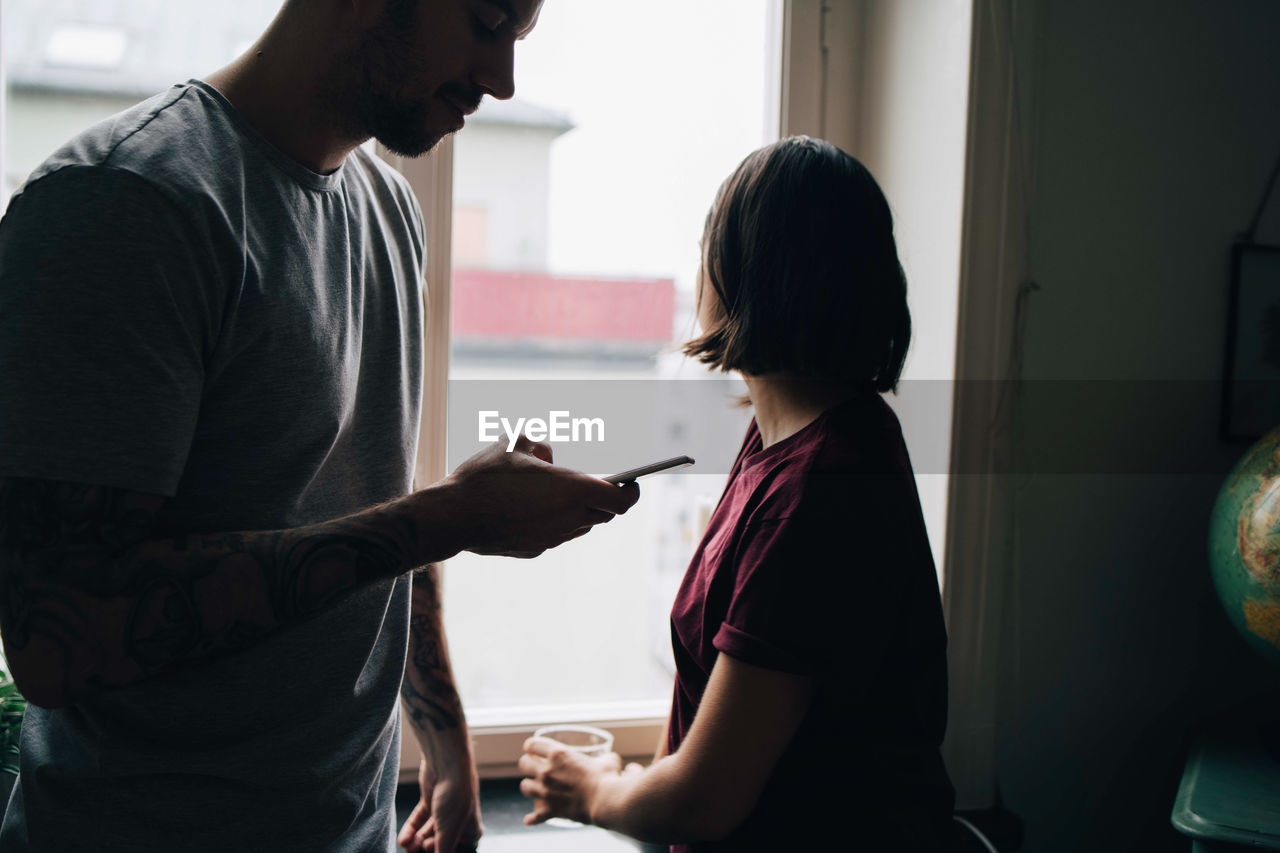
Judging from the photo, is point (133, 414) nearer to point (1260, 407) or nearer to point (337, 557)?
point (337, 557)

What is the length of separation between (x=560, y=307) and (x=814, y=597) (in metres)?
0.72

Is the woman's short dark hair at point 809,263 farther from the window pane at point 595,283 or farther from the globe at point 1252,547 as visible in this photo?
the globe at point 1252,547

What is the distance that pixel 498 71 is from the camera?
774 millimetres

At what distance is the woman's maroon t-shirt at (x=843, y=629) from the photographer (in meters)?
0.76

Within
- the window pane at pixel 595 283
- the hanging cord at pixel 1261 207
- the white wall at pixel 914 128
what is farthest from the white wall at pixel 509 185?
the hanging cord at pixel 1261 207

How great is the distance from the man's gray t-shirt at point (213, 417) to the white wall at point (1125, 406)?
0.97m

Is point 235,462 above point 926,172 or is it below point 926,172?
below

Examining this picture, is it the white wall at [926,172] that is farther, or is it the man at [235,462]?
the white wall at [926,172]

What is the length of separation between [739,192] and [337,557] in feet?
1.78

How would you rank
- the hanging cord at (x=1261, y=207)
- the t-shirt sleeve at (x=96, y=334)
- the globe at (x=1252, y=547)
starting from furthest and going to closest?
1. the hanging cord at (x=1261, y=207)
2. the globe at (x=1252, y=547)
3. the t-shirt sleeve at (x=96, y=334)

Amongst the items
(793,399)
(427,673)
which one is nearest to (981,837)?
(793,399)

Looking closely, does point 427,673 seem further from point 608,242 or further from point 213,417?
point 608,242

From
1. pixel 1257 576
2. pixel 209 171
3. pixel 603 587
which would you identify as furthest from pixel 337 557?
pixel 1257 576

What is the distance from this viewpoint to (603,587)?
1414 mm
